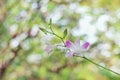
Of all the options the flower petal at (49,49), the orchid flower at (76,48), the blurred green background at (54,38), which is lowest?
the blurred green background at (54,38)

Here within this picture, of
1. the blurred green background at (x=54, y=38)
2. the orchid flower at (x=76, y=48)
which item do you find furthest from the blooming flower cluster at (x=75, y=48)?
the blurred green background at (x=54, y=38)

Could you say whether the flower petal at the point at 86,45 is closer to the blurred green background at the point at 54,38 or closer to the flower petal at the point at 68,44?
the flower petal at the point at 68,44

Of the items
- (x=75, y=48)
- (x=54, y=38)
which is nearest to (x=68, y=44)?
(x=75, y=48)

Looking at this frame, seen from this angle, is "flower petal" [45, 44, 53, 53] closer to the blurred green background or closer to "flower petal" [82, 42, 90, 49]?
"flower petal" [82, 42, 90, 49]

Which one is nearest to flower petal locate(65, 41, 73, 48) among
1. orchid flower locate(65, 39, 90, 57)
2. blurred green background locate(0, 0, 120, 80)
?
orchid flower locate(65, 39, 90, 57)

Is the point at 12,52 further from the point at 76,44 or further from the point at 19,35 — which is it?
the point at 76,44

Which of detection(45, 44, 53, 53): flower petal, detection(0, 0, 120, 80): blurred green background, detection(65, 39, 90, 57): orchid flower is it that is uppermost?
detection(65, 39, 90, 57): orchid flower

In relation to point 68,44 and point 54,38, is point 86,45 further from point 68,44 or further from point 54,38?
point 54,38

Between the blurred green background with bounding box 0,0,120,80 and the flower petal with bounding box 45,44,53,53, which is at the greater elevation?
the flower petal with bounding box 45,44,53,53
